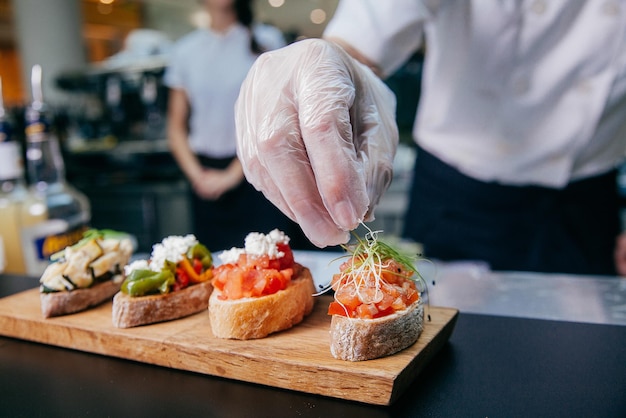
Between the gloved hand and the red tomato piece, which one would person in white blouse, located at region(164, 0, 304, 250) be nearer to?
the red tomato piece

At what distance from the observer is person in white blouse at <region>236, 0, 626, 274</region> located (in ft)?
4.66

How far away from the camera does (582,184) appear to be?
1.76 m

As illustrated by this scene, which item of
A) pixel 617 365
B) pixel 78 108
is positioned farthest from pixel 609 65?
pixel 78 108

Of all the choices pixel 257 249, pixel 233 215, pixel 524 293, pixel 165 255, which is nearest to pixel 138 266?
pixel 165 255

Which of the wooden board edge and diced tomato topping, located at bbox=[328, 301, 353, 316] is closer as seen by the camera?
the wooden board edge

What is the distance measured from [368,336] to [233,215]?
8.04 ft

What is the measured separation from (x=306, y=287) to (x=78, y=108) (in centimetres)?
554

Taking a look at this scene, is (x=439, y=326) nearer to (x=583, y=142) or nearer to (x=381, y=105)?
(x=381, y=105)

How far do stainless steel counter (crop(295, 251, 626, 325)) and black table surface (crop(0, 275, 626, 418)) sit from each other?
18cm

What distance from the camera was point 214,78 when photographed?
3152 mm

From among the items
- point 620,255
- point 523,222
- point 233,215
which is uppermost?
point 523,222

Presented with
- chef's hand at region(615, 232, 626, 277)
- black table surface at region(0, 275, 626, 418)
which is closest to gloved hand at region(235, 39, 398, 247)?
black table surface at region(0, 275, 626, 418)

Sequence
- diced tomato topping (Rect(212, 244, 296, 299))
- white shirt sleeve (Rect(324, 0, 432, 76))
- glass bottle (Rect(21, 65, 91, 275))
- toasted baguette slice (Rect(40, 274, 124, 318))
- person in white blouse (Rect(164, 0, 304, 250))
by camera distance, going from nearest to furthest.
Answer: diced tomato topping (Rect(212, 244, 296, 299))
toasted baguette slice (Rect(40, 274, 124, 318))
white shirt sleeve (Rect(324, 0, 432, 76))
glass bottle (Rect(21, 65, 91, 275))
person in white blouse (Rect(164, 0, 304, 250))

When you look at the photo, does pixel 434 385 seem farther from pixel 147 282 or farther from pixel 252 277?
pixel 147 282
